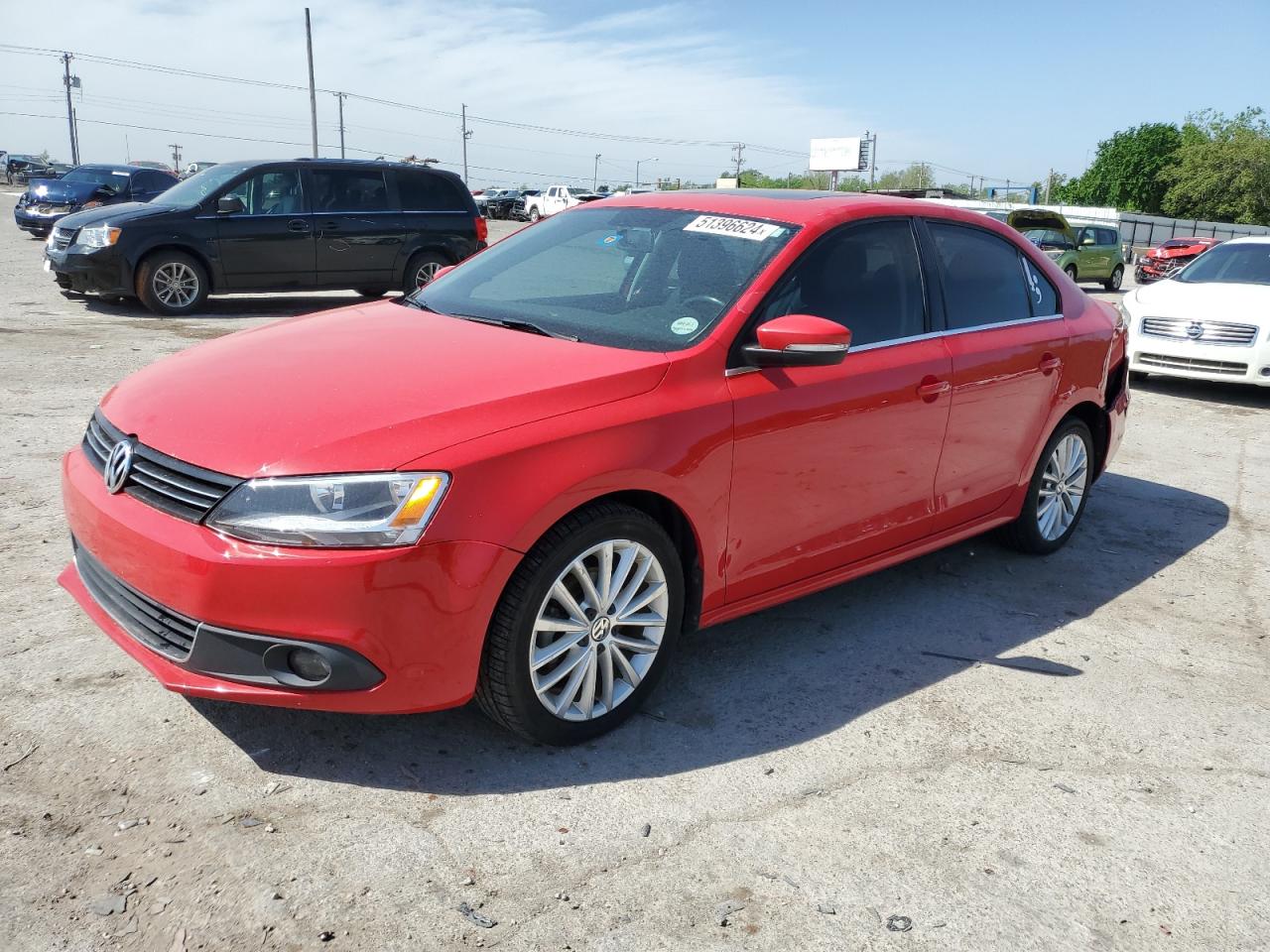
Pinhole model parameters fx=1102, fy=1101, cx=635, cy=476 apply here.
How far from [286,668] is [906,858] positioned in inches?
67.4

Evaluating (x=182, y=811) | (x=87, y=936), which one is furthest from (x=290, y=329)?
(x=87, y=936)

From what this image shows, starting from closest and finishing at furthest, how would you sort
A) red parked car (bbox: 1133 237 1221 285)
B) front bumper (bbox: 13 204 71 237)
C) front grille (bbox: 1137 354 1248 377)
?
front grille (bbox: 1137 354 1248 377) < front bumper (bbox: 13 204 71 237) < red parked car (bbox: 1133 237 1221 285)

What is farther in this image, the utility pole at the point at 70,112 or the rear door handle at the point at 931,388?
the utility pole at the point at 70,112

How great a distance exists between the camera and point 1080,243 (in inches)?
935

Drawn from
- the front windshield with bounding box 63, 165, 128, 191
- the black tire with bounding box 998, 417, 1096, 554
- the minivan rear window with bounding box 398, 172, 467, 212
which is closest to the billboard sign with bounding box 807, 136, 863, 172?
the front windshield with bounding box 63, 165, 128, 191

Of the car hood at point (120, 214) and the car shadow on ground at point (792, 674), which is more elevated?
the car hood at point (120, 214)

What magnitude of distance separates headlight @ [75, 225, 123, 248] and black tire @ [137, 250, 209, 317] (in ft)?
1.26

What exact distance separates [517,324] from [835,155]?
320 ft

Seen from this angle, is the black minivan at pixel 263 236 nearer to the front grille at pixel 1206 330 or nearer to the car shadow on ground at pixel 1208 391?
the front grille at pixel 1206 330

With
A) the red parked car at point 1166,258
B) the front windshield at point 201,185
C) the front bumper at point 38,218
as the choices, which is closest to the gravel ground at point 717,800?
the front windshield at point 201,185

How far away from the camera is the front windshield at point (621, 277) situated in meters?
3.73

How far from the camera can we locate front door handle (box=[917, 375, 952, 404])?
424 cm

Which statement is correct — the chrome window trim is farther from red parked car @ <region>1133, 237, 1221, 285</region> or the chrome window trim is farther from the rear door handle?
red parked car @ <region>1133, 237, 1221, 285</region>

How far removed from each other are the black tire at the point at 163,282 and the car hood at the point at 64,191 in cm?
1212
